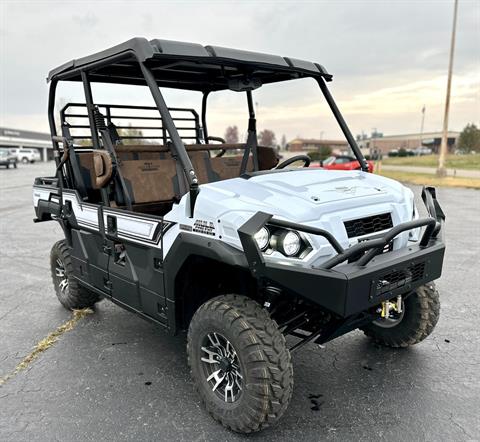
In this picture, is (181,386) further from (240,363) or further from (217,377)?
(240,363)

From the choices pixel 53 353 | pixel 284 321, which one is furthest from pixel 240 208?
pixel 53 353

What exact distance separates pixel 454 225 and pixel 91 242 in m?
7.85

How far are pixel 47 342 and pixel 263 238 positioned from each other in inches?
97.8

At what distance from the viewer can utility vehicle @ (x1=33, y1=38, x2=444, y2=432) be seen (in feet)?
7.83

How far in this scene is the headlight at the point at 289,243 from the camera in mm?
2417

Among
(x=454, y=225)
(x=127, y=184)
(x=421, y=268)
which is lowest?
(x=454, y=225)

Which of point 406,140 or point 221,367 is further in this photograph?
point 406,140

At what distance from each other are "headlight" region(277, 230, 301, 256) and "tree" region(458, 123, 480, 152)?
71095 millimetres

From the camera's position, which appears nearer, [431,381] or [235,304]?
[235,304]

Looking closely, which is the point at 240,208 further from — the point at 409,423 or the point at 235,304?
the point at 409,423

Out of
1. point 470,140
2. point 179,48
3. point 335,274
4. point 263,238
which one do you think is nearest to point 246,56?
point 179,48

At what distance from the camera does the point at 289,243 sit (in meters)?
2.42

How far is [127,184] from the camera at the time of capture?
3652 millimetres

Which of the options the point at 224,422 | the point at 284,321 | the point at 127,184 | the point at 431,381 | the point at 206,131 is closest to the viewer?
the point at 224,422
